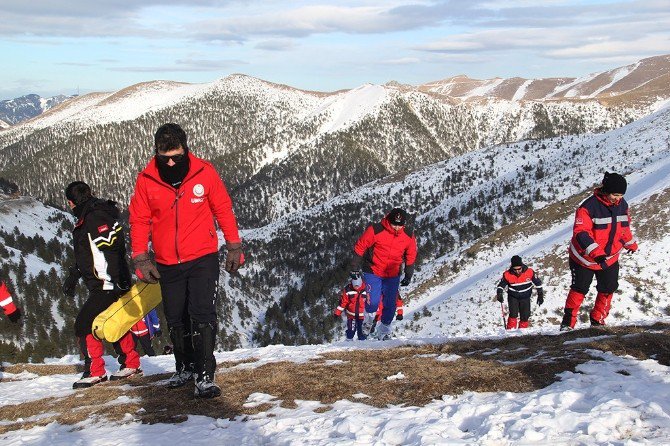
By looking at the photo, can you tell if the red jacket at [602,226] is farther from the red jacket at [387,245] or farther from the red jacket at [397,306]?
the red jacket at [397,306]

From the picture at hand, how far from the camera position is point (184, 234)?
6.18m

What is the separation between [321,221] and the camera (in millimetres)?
118812

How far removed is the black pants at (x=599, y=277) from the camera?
9.39 metres

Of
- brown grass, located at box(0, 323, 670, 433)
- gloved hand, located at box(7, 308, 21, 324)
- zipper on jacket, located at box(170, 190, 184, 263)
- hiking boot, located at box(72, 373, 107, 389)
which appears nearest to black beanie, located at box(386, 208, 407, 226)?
brown grass, located at box(0, 323, 670, 433)

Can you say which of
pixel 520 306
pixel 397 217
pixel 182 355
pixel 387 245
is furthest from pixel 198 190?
pixel 520 306

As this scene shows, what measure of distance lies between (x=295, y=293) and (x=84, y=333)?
82988mm

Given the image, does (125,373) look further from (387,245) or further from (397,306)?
(397,306)

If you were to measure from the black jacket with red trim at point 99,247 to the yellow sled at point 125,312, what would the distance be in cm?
28

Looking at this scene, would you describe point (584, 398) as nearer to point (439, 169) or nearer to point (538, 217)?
point (538, 217)

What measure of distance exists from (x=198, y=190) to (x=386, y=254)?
6.19 meters

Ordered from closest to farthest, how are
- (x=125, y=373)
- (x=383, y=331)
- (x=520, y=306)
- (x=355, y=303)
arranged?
(x=125, y=373), (x=383, y=331), (x=355, y=303), (x=520, y=306)

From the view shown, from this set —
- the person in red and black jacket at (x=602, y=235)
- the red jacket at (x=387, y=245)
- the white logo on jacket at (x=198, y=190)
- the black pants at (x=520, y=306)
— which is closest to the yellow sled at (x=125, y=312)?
the white logo on jacket at (x=198, y=190)

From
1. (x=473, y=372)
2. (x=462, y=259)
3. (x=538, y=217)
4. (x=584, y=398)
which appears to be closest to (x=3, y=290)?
(x=473, y=372)

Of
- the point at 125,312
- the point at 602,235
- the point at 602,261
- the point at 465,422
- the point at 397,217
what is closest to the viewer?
the point at 465,422
